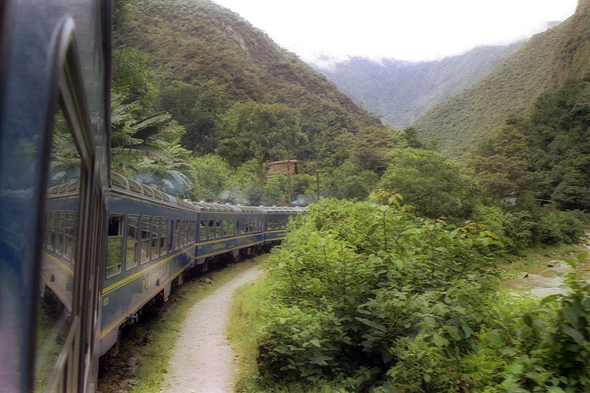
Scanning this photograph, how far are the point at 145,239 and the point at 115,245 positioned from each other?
172 centimetres

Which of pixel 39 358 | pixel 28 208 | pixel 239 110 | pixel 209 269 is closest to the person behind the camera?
pixel 28 208

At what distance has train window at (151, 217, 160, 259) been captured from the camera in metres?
8.64

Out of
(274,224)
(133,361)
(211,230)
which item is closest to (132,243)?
(133,361)

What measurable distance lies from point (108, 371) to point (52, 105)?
7236 millimetres

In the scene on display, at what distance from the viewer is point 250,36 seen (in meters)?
106

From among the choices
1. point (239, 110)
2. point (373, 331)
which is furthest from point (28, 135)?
point (239, 110)

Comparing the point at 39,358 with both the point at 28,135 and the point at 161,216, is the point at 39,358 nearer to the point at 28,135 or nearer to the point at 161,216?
the point at 28,135

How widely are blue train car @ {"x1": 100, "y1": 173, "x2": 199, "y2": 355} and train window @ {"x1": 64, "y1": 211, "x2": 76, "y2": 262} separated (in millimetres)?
4005

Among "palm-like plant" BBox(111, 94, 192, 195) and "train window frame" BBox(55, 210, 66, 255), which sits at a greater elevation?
"palm-like plant" BBox(111, 94, 192, 195)

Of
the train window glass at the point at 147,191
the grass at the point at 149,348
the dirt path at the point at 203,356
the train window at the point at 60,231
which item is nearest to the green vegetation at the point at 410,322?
the dirt path at the point at 203,356

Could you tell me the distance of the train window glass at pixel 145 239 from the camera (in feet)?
25.6

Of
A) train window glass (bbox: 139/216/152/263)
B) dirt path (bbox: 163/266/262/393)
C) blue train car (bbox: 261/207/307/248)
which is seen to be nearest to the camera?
dirt path (bbox: 163/266/262/393)

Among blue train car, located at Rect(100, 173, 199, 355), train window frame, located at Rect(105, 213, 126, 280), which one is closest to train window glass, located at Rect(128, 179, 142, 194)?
blue train car, located at Rect(100, 173, 199, 355)

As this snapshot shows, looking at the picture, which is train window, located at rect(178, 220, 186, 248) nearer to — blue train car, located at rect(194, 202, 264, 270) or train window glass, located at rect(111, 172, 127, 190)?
blue train car, located at rect(194, 202, 264, 270)
